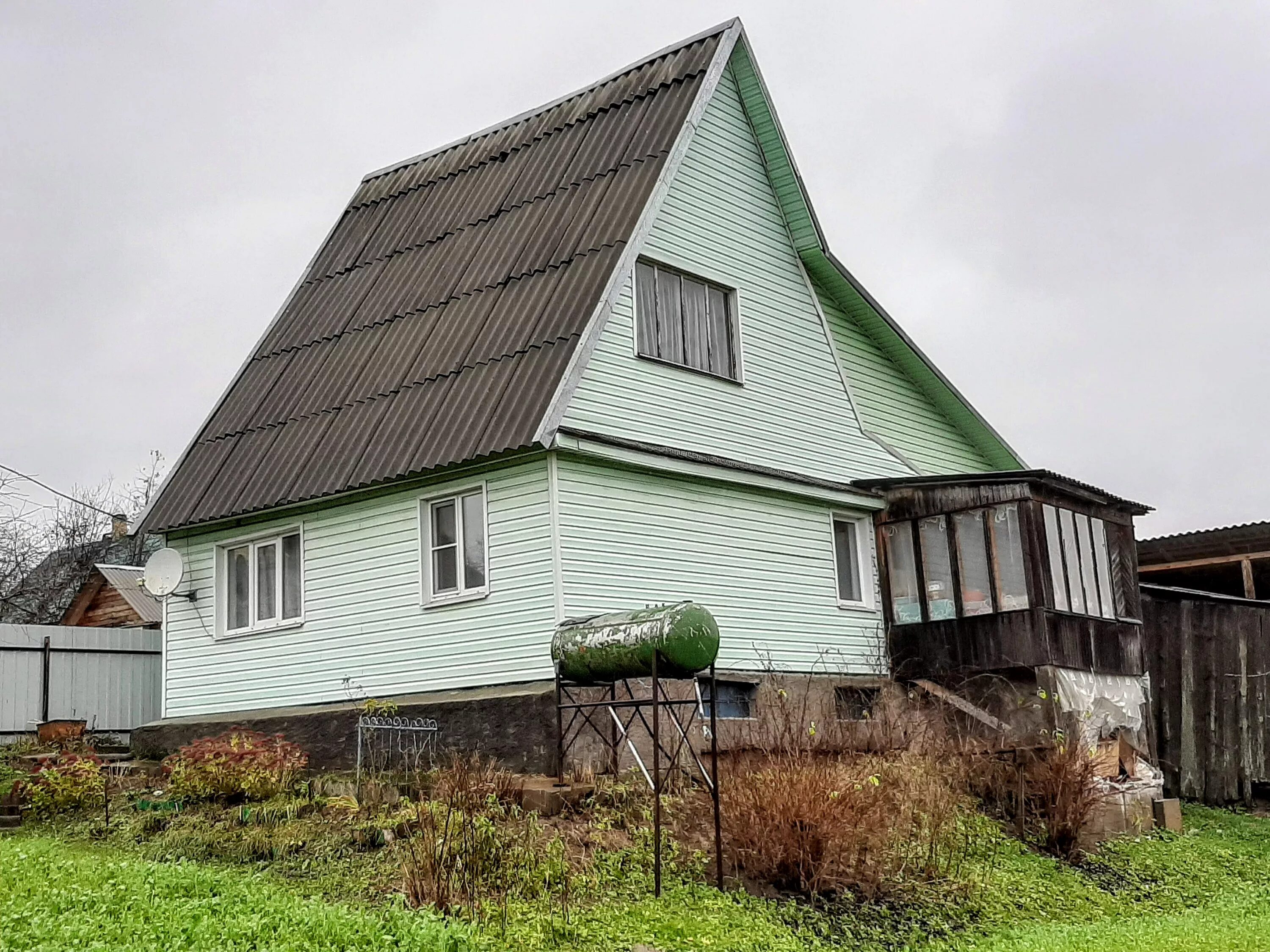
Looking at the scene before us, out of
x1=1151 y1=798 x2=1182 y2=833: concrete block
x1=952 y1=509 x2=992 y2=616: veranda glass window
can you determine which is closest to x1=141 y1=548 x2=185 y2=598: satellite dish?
x1=952 y1=509 x2=992 y2=616: veranda glass window

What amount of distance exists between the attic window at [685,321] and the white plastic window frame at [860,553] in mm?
2764

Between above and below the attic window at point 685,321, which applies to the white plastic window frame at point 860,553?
below

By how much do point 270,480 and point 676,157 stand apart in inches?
253

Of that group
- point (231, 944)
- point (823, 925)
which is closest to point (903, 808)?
point (823, 925)

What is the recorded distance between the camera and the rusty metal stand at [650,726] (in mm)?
11172

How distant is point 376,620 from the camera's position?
635 inches

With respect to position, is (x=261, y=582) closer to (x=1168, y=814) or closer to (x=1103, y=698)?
(x=1103, y=698)

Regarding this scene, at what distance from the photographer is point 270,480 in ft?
56.2

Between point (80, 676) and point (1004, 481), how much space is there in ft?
46.1

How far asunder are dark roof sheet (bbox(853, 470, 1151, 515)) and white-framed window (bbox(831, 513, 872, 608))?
59 centimetres

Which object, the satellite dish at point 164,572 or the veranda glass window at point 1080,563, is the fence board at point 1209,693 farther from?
the satellite dish at point 164,572

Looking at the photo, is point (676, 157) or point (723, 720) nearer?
point (723, 720)

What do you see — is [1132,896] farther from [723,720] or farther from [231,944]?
[231,944]

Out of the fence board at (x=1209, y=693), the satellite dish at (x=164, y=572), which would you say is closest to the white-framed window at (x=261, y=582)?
the satellite dish at (x=164, y=572)
